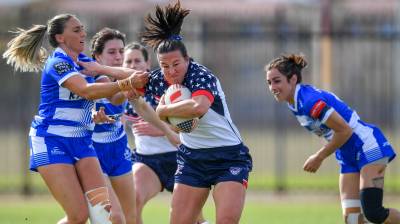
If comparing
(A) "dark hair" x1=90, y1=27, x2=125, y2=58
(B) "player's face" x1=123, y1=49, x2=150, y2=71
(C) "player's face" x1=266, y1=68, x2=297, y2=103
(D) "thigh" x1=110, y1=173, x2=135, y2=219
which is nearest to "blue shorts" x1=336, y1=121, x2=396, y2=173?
(C) "player's face" x1=266, y1=68, x2=297, y2=103

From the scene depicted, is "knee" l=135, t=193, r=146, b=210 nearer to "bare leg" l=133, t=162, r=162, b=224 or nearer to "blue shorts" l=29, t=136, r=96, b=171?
"bare leg" l=133, t=162, r=162, b=224

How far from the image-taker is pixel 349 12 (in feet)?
61.3

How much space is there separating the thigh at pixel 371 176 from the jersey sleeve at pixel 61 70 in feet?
10.1

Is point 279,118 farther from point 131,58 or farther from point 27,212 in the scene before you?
point 131,58

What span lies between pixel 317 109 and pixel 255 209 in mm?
5872

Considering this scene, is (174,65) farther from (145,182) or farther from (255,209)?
(255,209)

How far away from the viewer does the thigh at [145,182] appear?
976 centimetres

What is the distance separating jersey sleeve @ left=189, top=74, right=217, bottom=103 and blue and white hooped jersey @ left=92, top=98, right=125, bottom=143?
5.29 ft

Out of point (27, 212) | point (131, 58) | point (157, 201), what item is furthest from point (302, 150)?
point (131, 58)

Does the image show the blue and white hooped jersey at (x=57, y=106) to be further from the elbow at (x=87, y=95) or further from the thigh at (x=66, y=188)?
the thigh at (x=66, y=188)

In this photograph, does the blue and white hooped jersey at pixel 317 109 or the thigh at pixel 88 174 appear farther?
the blue and white hooped jersey at pixel 317 109

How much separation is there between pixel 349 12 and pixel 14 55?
37.2 ft

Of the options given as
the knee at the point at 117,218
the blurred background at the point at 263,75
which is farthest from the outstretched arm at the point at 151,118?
the blurred background at the point at 263,75

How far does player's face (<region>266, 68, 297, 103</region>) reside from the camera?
9.17m
